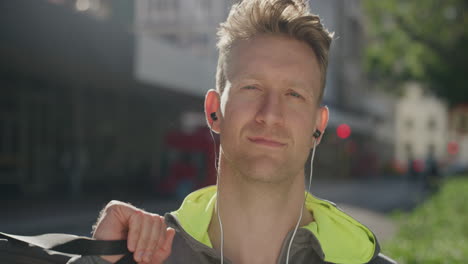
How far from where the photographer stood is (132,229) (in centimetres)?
150

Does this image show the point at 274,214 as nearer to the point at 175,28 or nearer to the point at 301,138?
the point at 301,138

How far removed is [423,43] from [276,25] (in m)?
15.6

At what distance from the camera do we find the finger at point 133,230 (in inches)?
59.0

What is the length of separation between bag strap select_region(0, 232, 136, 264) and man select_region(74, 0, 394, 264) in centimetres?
24

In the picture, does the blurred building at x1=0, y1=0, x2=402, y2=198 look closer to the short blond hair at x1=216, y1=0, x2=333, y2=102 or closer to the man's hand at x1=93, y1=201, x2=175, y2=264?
the short blond hair at x1=216, y1=0, x2=333, y2=102

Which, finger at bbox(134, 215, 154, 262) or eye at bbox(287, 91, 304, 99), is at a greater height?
eye at bbox(287, 91, 304, 99)

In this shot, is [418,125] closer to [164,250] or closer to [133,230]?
[164,250]

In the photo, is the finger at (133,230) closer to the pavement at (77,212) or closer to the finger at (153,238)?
the finger at (153,238)

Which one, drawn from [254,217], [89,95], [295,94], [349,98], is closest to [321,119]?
[295,94]

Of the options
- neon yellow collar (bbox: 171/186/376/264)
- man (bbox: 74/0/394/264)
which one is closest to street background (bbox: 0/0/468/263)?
neon yellow collar (bbox: 171/186/376/264)

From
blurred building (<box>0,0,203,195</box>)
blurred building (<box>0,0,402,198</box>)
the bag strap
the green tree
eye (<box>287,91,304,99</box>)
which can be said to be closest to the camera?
the bag strap

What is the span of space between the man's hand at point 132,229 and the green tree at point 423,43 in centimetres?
1480

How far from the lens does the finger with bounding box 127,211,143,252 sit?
1.50m

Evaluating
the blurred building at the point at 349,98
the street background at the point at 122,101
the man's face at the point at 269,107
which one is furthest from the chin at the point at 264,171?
the blurred building at the point at 349,98
